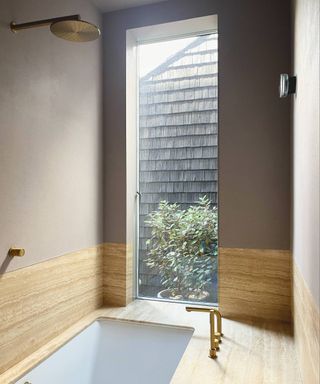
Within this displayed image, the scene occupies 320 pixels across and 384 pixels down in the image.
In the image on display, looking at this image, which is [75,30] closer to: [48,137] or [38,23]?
[38,23]

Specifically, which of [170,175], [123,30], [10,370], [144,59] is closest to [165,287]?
[170,175]

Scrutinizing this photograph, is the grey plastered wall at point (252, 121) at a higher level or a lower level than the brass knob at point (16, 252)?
higher

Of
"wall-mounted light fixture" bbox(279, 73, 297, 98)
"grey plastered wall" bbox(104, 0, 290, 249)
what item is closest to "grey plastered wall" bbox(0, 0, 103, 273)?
"grey plastered wall" bbox(104, 0, 290, 249)

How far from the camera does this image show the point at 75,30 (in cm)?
155

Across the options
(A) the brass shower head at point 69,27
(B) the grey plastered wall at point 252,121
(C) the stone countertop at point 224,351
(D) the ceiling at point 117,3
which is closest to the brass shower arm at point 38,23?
(A) the brass shower head at point 69,27

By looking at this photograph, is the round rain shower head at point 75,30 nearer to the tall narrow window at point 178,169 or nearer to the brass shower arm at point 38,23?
the brass shower arm at point 38,23

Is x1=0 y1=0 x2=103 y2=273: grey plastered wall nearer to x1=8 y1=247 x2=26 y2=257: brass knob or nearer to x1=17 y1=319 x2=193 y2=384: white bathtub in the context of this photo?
x1=8 y1=247 x2=26 y2=257: brass knob

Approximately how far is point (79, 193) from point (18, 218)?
55 centimetres

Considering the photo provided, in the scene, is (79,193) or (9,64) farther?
(79,193)

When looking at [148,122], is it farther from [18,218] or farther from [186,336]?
[186,336]

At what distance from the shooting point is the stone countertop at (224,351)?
57.7 inches

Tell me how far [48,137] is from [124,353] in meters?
1.40

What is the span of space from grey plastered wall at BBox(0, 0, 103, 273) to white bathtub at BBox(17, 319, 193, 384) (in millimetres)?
567

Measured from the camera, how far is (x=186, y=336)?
1.99 m
